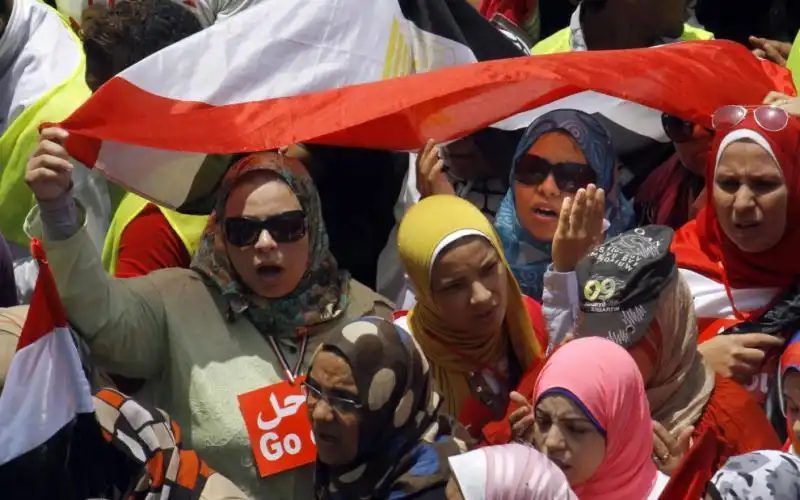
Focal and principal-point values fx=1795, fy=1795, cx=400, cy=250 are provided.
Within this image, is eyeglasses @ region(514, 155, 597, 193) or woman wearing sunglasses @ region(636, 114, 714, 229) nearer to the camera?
eyeglasses @ region(514, 155, 597, 193)

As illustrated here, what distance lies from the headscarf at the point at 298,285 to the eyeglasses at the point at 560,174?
2.12 ft

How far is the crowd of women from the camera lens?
377 centimetres

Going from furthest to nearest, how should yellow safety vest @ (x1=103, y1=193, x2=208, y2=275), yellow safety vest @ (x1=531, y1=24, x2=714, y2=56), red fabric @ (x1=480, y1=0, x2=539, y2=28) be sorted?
red fabric @ (x1=480, y1=0, x2=539, y2=28) → yellow safety vest @ (x1=531, y1=24, x2=714, y2=56) → yellow safety vest @ (x1=103, y1=193, x2=208, y2=275)

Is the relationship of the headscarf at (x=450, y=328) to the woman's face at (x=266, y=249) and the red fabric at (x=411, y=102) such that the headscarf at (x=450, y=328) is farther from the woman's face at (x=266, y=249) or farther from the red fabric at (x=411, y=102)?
the red fabric at (x=411, y=102)

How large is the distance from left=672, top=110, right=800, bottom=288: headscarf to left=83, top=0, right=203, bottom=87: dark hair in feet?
5.51

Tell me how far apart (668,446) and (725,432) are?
136mm

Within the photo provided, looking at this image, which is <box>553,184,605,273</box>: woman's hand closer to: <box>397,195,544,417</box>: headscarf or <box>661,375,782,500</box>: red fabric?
<box>397,195,544,417</box>: headscarf

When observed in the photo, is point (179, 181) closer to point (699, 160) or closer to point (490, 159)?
point (490, 159)

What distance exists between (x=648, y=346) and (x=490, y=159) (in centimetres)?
138

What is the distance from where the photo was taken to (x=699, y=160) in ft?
16.6

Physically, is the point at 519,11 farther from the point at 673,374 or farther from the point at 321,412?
the point at 321,412

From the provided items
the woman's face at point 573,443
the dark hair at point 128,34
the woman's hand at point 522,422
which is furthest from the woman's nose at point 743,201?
the dark hair at point 128,34

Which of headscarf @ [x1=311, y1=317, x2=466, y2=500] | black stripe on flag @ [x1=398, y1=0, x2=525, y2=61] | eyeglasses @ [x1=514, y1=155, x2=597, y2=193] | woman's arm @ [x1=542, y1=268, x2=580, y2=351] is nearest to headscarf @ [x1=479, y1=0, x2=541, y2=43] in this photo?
black stripe on flag @ [x1=398, y1=0, x2=525, y2=61]

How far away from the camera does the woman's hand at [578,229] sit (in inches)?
176
